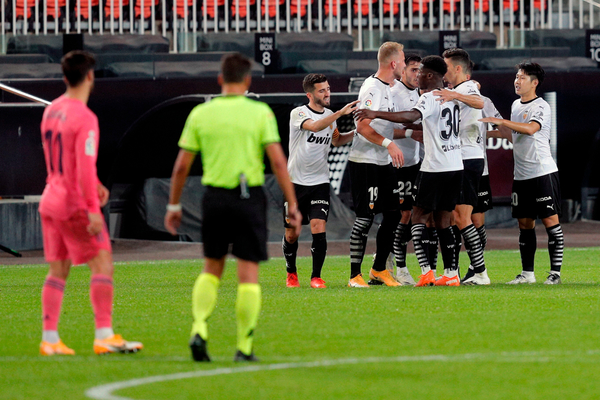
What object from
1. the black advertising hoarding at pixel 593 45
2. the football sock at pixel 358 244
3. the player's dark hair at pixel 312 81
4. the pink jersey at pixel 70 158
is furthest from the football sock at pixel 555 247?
the black advertising hoarding at pixel 593 45

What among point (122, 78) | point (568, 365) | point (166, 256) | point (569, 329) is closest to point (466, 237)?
point (569, 329)

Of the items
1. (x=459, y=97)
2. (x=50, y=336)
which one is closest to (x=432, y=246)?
(x=459, y=97)

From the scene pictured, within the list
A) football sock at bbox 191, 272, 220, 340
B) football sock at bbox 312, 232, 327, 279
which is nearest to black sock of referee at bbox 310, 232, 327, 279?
A: football sock at bbox 312, 232, 327, 279

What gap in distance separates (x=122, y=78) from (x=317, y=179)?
32.1 ft

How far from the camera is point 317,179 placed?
1024 centimetres

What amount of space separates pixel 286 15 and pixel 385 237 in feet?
50.8

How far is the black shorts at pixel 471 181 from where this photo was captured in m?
9.96

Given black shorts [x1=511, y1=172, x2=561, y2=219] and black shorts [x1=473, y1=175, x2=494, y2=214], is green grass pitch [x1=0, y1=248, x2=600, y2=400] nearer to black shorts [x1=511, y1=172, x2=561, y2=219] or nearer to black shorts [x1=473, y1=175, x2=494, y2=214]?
black shorts [x1=511, y1=172, x2=561, y2=219]

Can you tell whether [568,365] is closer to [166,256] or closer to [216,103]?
[216,103]

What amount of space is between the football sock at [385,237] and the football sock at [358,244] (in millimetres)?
170

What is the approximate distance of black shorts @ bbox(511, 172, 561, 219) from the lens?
10086mm

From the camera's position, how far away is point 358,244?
33.2 feet

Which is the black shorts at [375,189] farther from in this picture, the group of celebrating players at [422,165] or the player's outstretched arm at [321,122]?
the player's outstretched arm at [321,122]

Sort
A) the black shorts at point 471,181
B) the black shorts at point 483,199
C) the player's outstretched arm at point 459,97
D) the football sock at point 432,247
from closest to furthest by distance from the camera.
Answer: the player's outstretched arm at point 459,97 → the black shorts at point 471,181 → the football sock at point 432,247 → the black shorts at point 483,199
